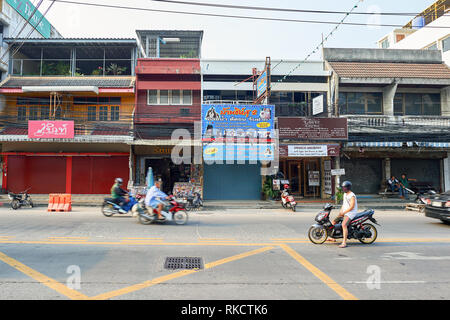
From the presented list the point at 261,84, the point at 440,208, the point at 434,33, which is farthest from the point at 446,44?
the point at 440,208

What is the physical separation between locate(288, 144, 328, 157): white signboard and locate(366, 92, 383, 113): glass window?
5.53 m

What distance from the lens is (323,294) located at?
446 centimetres

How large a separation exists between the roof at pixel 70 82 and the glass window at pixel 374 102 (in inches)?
633

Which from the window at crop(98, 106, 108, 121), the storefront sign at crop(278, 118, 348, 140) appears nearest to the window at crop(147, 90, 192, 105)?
the window at crop(98, 106, 108, 121)

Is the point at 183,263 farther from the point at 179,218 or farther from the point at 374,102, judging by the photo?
the point at 374,102

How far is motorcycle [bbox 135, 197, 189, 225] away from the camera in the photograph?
10414 millimetres

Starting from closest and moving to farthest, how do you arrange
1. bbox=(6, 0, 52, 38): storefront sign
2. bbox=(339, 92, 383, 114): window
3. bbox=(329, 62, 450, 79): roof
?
bbox=(329, 62, 450, 79): roof
bbox=(339, 92, 383, 114): window
bbox=(6, 0, 52, 38): storefront sign

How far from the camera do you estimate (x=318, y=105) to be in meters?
18.8

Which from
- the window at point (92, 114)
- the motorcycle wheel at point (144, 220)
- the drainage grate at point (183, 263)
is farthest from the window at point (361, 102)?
the drainage grate at point (183, 263)

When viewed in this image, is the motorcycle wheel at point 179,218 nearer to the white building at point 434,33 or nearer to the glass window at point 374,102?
the glass window at point 374,102

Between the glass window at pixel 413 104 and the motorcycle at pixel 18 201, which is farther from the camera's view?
the glass window at pixel 413 104

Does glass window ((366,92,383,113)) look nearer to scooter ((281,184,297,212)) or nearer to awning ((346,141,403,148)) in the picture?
awning ((346,141,403,148))

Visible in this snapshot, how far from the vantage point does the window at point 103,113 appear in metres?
19.8

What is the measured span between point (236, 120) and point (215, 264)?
41.7 ft
